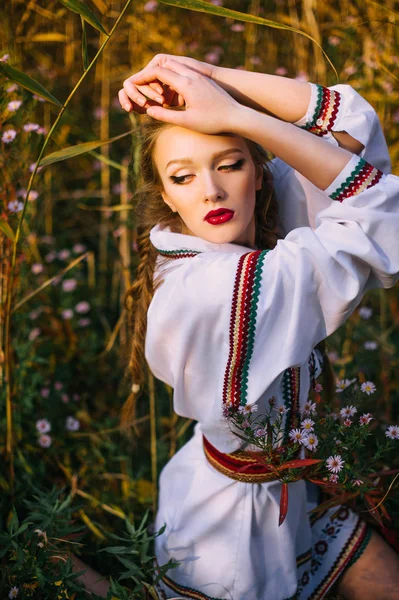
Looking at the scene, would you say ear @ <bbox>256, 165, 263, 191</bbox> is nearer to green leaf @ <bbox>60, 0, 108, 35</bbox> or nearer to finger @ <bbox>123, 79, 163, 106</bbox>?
finger @ <bbox>123, 79, 163, 106</bbox>

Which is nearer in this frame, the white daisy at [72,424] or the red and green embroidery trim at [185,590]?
the red and green embroidery trim at [185,590]

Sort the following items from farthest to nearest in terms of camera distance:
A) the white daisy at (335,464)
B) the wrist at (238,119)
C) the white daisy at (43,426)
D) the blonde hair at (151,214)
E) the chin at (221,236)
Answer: the white daisy at (43,426) → the blonde hair at (151,214) → the chin at (221,236) → the wrist at (238,119) → the white daisy at (335,464)

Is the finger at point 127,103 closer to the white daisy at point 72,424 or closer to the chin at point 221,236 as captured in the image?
the chin at point 221,236

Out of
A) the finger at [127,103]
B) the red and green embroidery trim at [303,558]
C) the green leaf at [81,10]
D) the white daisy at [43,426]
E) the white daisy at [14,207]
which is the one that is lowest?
the white daisy at [43,426]

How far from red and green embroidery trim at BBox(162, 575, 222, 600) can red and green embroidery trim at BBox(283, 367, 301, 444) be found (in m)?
0.38

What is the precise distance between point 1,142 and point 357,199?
92 cm

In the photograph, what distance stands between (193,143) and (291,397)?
0.56 metres

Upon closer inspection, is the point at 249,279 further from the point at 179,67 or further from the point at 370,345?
the point at 370,345

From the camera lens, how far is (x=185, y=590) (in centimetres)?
136

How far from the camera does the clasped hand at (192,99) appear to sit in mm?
1201

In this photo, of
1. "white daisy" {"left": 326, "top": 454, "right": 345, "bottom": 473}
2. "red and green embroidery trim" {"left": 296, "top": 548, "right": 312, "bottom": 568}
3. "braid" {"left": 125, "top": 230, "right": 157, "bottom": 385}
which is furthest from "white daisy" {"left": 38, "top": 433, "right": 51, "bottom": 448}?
"white daisy" {"left": 326, "top": 454, "right": 345, "bottom": 473}

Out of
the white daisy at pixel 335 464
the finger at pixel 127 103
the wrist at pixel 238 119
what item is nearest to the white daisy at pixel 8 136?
the finger at pixel 127 103

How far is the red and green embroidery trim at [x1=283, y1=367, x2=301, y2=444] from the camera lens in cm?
127

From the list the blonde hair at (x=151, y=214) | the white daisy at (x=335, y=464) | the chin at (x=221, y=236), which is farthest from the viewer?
the blonde hair at (x=151, y=214)
